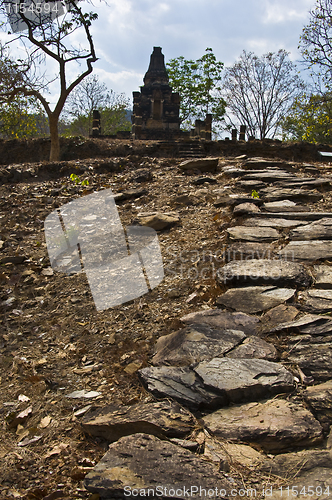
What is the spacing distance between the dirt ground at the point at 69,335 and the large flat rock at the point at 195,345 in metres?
0.15

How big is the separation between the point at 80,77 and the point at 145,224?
8.91m

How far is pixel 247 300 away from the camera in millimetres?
2523

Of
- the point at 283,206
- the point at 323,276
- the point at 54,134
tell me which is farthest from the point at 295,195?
the point at 54,134

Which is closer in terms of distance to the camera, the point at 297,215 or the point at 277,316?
the point at 277,316

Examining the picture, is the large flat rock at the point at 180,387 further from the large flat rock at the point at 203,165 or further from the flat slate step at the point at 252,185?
the large flat rock at the point at 203,165

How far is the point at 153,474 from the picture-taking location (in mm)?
1350

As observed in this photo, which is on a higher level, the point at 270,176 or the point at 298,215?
the point at 270,176

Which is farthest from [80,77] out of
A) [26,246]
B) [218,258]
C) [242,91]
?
[242,91]

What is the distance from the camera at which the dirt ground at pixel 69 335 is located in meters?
1.64

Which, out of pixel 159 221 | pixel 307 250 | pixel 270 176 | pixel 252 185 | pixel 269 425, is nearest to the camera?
pixel 269 425

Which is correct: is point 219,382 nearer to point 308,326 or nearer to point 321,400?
point 321,400

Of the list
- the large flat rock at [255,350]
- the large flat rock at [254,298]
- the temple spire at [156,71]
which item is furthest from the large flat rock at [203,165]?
the temple spire at [156,71]

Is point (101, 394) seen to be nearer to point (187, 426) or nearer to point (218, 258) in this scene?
point (187, 426)

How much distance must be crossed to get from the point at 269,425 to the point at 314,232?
2.36 m
